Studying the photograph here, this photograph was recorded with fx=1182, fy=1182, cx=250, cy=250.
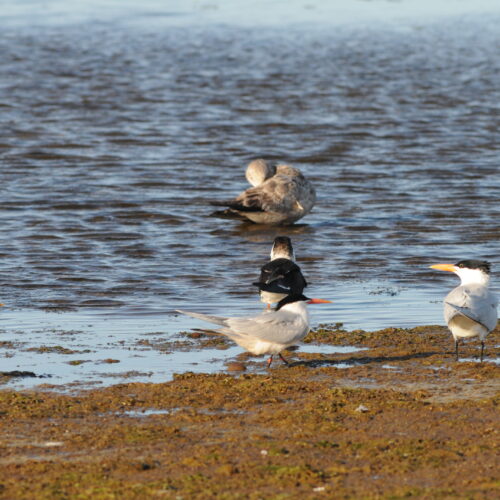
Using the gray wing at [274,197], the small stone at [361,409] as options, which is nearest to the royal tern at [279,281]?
the small stone at [361,409]

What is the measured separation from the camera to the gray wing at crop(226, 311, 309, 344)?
7668mm

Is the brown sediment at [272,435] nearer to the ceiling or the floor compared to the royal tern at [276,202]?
nearer to the ceiling

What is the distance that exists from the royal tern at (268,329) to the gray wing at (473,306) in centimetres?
86

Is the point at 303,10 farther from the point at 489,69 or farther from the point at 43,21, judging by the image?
the point at 489,69

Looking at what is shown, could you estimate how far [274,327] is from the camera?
7.72 m

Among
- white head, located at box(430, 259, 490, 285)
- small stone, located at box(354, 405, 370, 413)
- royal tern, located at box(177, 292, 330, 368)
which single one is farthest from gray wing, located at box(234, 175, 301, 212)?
small stone, located at box(354, 405, 370, 413)

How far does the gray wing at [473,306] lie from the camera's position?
25.6 feet

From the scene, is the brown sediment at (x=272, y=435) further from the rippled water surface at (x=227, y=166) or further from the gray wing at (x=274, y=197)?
the gray wing at (x=274, y=197)

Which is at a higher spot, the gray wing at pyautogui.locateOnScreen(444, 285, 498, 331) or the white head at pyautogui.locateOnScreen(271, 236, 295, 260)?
the gray wing at pyautogui.locateOnScreen(444, 285, 498, 331)

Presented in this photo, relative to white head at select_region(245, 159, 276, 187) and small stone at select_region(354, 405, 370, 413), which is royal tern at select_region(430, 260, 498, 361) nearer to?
small stone at select_region(354, 405, 370, 413)

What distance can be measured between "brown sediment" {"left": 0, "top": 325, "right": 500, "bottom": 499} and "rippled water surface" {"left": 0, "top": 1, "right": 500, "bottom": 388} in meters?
1.98

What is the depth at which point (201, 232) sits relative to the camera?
546 inches

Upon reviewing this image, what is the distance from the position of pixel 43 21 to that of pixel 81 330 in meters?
35.2

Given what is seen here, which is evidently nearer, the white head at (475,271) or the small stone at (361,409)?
the small stone at (361,409)
